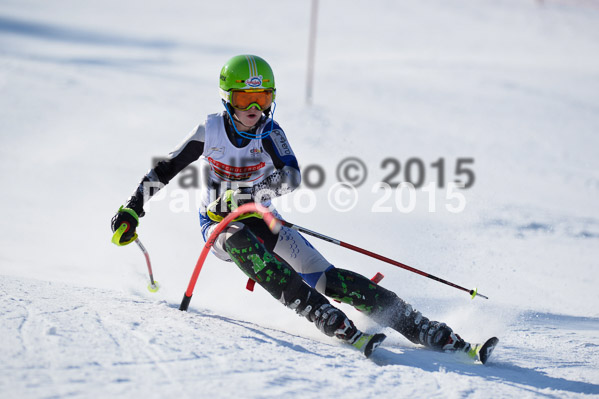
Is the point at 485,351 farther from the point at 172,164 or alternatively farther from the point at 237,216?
the point at 172,164

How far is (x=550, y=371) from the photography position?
305 centimetres

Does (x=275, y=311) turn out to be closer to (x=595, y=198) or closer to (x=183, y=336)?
(x=183, y=336)

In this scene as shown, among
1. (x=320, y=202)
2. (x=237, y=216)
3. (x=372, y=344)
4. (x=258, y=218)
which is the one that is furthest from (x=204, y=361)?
(x=320, y=202)

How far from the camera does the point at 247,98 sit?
3.60 m

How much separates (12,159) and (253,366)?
7671mm

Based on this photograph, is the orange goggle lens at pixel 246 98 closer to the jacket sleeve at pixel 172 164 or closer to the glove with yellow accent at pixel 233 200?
the jacket sleeve at pixel 172 164

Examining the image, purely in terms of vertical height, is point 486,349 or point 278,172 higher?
point 278,172

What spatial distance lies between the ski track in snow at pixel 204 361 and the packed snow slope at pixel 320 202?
0.04 ft

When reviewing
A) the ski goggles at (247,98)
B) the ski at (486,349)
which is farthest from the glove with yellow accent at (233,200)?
the ski at (486,349)

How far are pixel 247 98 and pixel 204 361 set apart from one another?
1.65 metres

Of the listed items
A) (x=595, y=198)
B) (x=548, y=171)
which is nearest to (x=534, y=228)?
(x=595, y=198)

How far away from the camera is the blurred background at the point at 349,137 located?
5.43 metres

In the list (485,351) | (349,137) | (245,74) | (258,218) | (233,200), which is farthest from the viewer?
(349,137)

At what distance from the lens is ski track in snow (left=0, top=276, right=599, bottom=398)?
2.36 metres
